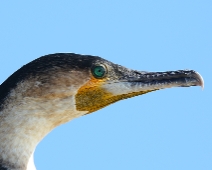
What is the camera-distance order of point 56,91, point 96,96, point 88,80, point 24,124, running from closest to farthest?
point 24,124 < point 56,91 < point 88,80 < point 96,96

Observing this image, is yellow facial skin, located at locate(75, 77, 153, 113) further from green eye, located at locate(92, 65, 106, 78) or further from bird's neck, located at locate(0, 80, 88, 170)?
bird's neck, located at locate(0, 80, 88, 170)

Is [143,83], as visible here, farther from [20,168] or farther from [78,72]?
[20,168]

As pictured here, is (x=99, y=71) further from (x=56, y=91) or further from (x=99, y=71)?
(x=56, y=91)

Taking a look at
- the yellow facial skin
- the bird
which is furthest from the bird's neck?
the yellow facial skin

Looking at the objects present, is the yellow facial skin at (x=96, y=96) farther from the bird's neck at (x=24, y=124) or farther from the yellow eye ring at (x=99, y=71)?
the bird's neck at (x=24, y=124)

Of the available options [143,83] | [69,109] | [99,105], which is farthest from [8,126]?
[143,83]

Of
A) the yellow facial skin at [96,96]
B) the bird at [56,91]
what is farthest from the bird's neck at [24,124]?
the yellow facial skin at [96,96]

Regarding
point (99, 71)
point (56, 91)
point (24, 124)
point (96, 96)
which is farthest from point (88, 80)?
point (24, 124)
